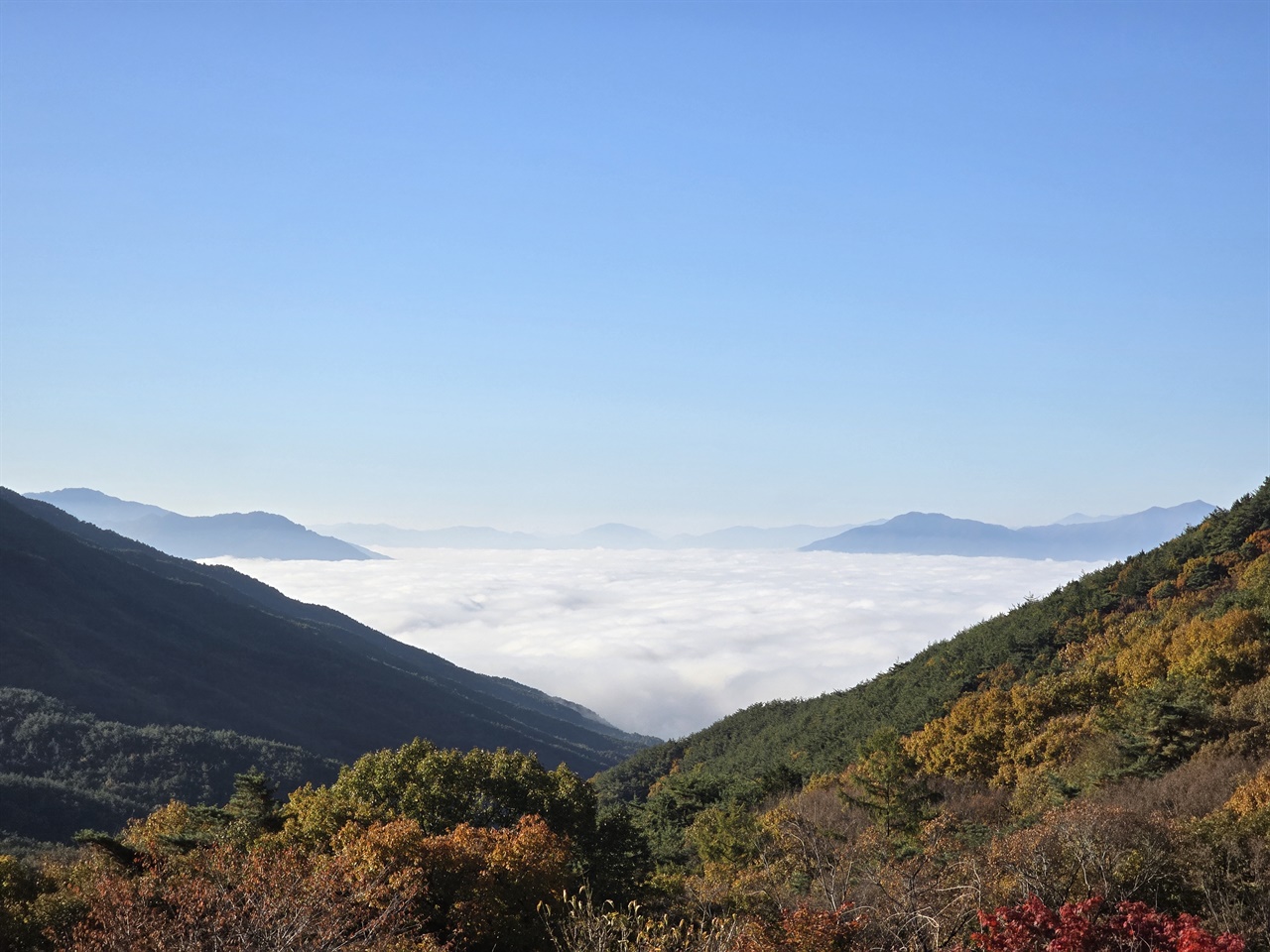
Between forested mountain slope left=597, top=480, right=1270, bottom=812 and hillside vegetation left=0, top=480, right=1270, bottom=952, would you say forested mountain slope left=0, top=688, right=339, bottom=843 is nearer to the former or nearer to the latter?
forested mountain slope left=597, top=480, right=1270, bottom=812

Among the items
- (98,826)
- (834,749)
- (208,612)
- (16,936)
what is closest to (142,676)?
(208,612)

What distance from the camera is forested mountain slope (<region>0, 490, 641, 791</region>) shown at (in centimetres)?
13162

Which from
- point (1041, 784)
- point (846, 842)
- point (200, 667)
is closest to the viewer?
point (846, 842)

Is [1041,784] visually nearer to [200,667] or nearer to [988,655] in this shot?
[988,655]

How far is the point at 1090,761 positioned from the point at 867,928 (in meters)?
24.0

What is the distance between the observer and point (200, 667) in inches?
5886

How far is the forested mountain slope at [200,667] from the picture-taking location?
132m

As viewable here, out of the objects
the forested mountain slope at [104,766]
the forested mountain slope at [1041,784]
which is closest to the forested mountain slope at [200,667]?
the forested mountain slope at [104,766]

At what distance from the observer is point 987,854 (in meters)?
23.6

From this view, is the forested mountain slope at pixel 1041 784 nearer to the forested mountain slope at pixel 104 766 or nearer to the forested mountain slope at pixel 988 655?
the forested mountain slope at pixel 988 655

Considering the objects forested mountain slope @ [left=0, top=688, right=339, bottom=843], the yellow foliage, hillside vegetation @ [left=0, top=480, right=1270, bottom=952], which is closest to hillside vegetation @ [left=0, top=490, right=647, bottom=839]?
forested mountain slope @ [left=0, top=688, right=339, bottom=843]

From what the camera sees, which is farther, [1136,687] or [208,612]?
[208,612]

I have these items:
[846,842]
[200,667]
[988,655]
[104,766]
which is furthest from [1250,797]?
[200,667]

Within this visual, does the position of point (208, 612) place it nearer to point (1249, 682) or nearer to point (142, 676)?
point (142, 676)
